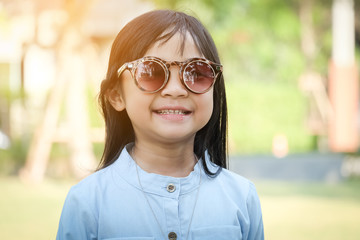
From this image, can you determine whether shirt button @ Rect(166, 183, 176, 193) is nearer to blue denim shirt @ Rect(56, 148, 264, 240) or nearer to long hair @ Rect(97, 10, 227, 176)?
blue denim shirt @ Rect(56, 148, 264, 240)

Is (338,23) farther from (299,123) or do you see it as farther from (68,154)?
(68,154)

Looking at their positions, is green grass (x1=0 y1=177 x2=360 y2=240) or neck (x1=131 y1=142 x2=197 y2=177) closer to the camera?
neck (x1=131 y1=142 x2=197 y2=177)

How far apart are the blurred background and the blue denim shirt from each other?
1.13 meters

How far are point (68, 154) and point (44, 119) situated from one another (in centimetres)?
178

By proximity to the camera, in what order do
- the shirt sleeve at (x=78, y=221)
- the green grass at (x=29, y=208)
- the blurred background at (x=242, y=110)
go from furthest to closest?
the blurred background at (x=242, y=110)
the green grass at (x=29, y=208)
the shirt sleeve at (x=78, y=221)

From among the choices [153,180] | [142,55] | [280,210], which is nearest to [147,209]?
[153,180]

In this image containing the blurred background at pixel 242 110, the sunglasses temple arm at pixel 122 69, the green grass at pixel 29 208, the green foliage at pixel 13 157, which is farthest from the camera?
the green foliage at pixel 13 157

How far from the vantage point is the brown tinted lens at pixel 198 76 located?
1.90m

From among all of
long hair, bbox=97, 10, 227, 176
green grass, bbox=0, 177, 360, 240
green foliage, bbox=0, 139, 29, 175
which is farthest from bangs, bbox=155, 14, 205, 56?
green foliage, bbox=0, 139, 29, 175

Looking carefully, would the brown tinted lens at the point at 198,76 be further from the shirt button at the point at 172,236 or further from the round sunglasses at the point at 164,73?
the shirt button at the point at 172,236

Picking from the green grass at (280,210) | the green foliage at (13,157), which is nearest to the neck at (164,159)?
the green grass at (280,210)

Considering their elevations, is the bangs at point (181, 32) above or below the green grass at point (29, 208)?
above

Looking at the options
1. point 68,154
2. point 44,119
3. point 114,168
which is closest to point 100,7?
point 68,154

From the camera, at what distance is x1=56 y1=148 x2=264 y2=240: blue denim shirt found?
73.2 inches
